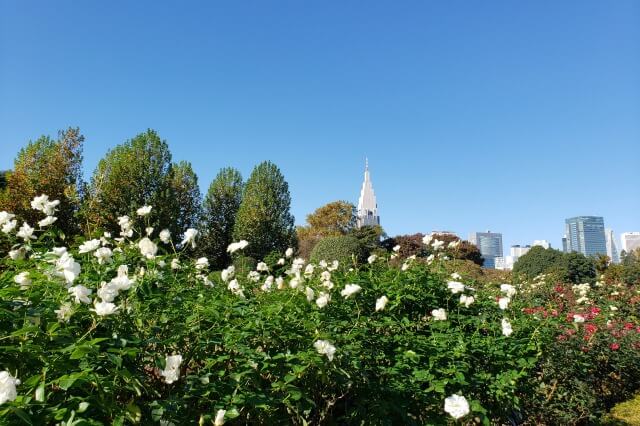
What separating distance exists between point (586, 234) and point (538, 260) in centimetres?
19487

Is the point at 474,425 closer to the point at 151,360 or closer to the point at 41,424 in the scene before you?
the point at 151,360

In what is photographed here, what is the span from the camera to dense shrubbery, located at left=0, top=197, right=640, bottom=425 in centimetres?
146

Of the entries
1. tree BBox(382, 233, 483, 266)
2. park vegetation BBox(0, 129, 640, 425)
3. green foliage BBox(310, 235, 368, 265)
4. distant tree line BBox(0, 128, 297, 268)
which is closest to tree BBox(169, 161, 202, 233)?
distant tree line BBox(0, 128, 297, 268)

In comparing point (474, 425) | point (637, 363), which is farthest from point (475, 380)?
point (637, 363)

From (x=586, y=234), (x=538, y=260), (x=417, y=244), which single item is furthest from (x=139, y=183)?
(x=586, y=234)

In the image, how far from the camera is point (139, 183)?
17234mm

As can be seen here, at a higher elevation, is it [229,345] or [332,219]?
[332,219]

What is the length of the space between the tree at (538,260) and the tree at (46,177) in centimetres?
1559

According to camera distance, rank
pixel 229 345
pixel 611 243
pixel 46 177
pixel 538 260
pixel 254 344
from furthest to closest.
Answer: pixel 611 243 < pixel 538 260 < pixel 46 177 < pixel 254 344 < pixel 229 345

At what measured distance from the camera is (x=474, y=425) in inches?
129

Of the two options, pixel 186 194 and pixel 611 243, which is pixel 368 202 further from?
pixel 611 243

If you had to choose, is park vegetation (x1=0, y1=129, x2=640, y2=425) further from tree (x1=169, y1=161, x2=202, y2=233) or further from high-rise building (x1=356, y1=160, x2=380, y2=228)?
high-rise building (x1=356, y1=160, x2=380, y2=228)

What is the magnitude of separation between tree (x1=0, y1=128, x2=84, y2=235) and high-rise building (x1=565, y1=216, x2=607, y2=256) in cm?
19639

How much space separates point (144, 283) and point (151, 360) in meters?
0.32
